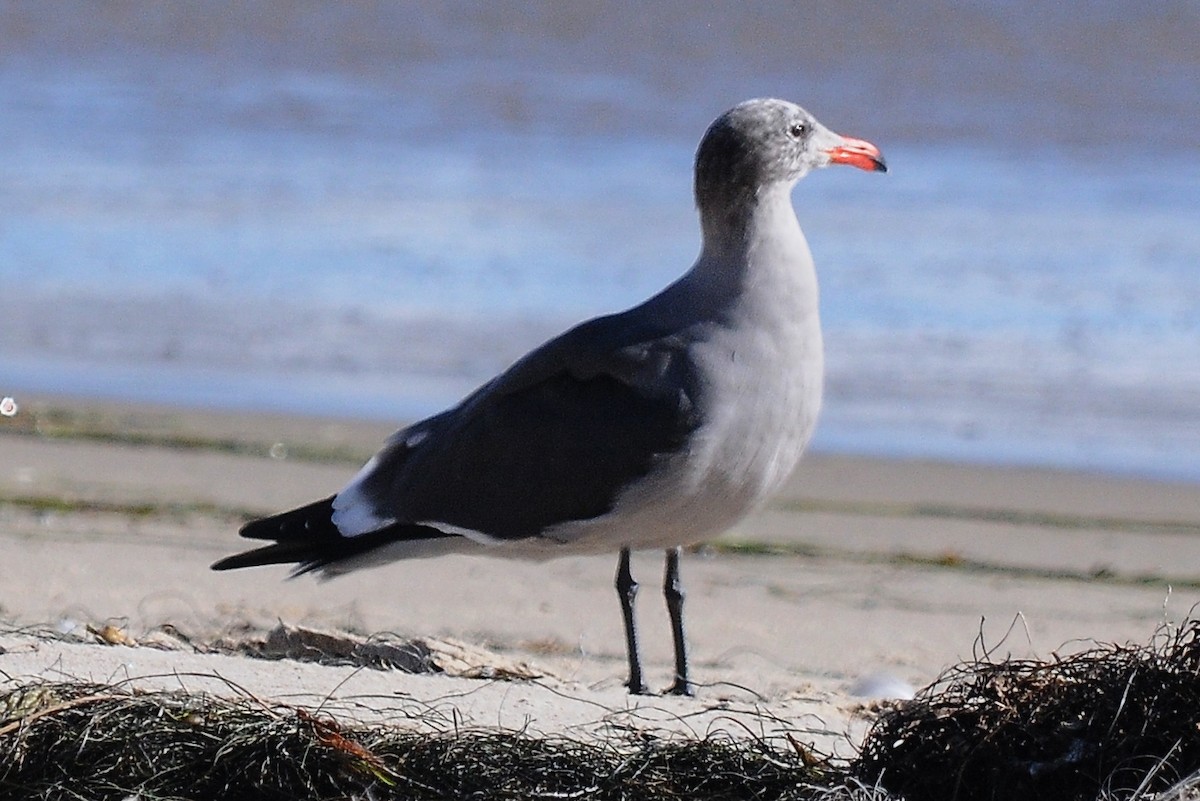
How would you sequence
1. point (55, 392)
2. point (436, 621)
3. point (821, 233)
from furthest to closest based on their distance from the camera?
1. point (821, 233)
2. point (55, 392)
3. point (436, 621)

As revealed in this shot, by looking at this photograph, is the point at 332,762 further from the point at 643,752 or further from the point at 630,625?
the point at 630,625

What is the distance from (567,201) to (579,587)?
811 cm

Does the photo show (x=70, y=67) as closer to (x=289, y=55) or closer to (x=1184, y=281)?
(x=289, y=55)

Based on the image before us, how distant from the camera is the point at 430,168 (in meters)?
16.1

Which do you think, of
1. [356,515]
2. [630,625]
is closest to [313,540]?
[356,515]

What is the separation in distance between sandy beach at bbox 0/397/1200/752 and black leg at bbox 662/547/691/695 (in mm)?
95

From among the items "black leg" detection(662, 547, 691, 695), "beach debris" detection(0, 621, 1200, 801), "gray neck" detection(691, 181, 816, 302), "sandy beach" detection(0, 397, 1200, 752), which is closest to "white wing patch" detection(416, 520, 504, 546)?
"sandy beach" detection(0, 397, 1200, 752)

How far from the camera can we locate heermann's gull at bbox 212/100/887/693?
16.4ft

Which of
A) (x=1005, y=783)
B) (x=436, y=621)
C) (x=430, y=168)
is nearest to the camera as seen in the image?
(x=1005, y=783)

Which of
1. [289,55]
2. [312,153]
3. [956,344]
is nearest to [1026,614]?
[956,344]

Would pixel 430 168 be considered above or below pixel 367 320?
above

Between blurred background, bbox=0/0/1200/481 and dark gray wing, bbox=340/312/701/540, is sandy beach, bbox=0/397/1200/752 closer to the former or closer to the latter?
dark gray wing, bbox=340/312/701/540

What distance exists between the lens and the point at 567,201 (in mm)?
14648

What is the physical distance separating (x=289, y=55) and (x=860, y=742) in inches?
750
